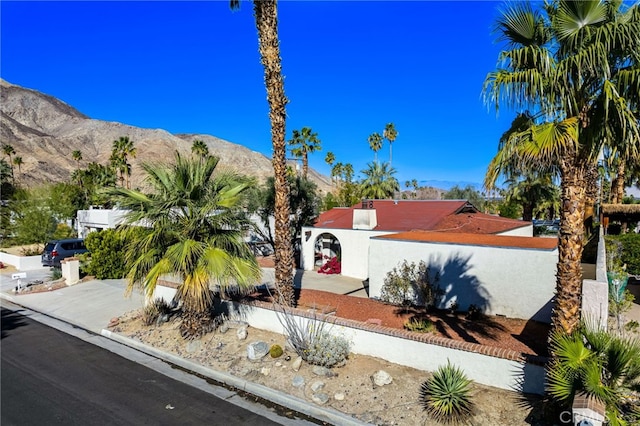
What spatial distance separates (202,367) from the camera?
957 centimetres

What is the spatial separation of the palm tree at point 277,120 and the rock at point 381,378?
4573mm

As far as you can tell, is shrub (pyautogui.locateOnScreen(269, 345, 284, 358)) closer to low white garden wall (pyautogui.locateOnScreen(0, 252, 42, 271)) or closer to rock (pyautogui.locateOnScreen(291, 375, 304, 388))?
rock (pyautogui.locateOnScreen(291, 375, 304, 388))

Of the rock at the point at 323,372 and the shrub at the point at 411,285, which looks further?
the shrub at the point at 411,285

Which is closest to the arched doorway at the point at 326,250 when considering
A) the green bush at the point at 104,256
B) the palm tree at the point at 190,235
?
the green bush at the point at 104,256

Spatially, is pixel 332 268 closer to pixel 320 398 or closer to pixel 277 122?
pixel 277 122

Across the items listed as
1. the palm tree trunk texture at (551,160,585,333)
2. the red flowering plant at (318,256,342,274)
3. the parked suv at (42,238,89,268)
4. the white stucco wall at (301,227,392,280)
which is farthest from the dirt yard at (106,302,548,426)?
the parked suv at (42,238,89,268)

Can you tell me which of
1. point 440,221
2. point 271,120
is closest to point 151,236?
point 271,120

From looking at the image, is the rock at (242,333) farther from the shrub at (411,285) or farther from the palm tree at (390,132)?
the palm tree at (390,132)

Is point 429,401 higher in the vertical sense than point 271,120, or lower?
lower

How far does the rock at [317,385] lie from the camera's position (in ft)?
26.7

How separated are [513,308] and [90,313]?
15.7 meters

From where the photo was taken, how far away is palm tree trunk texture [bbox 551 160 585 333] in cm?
660

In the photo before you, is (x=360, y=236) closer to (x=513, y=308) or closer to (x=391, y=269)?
(x=391, y=269)

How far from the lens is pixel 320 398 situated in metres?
7.79
